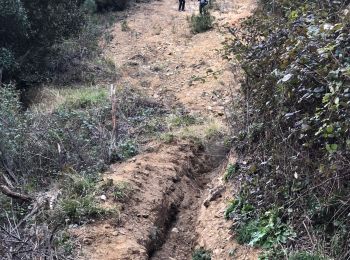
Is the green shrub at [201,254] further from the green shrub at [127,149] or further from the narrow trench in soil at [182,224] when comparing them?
the green shrub at [127,149]

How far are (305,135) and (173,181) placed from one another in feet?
9.32

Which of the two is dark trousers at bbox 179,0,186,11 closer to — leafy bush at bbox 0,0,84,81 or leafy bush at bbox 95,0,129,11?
leafy bush at bbox 95,0,129,11

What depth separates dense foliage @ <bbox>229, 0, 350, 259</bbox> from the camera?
3.58 m

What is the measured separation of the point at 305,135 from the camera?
12.6 feet

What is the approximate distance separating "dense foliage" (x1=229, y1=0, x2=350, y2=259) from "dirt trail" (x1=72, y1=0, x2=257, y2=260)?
1.72 ft

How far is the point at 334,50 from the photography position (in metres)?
3.90

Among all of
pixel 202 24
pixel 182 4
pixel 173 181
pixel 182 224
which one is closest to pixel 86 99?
pixel 173 181

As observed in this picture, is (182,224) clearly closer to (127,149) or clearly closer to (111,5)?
(127,149)

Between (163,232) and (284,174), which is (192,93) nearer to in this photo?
(163,232)

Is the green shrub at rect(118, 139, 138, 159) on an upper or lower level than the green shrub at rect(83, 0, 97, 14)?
lower

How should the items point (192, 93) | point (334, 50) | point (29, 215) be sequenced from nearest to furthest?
point (334, 50) < point (29, 215) < point (192, 93)

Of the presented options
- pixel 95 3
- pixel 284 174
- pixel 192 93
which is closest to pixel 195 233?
pixel 284 174

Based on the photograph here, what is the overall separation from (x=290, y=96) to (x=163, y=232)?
89.5 inches

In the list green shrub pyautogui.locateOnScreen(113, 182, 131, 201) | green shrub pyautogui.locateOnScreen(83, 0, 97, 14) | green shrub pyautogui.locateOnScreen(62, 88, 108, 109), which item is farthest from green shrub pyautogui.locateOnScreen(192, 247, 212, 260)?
green shrub pyautogui.locateOnScreen(83, 0, 97, 14)
